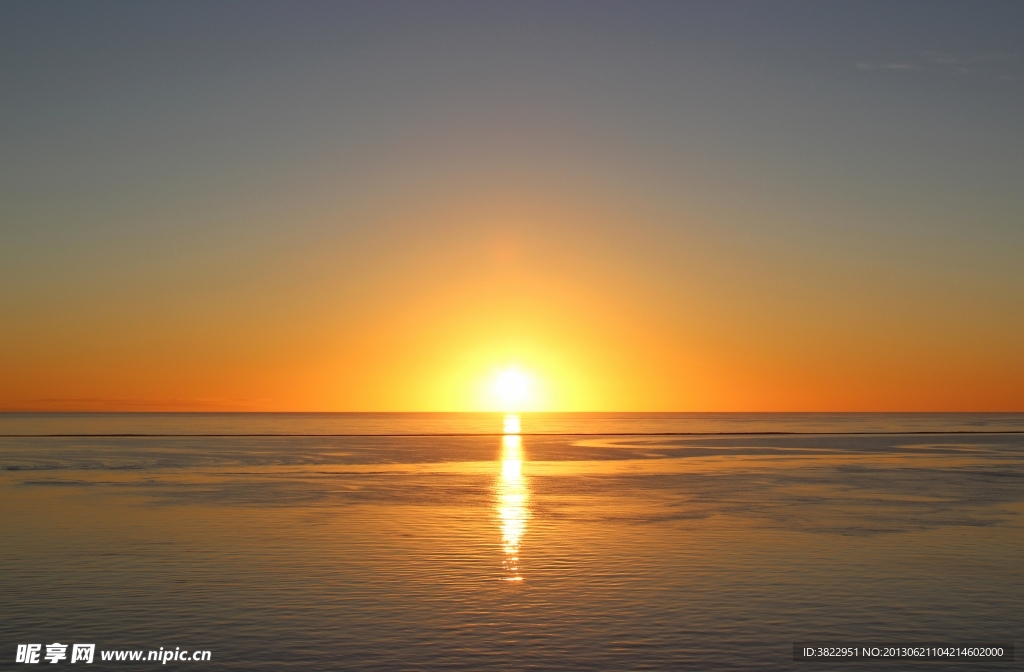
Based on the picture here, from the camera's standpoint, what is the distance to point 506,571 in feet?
Answer: 86.0

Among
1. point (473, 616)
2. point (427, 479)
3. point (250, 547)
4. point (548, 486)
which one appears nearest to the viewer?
point (473, 616)

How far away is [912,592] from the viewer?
23562mm

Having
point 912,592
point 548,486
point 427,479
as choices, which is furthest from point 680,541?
point 427,479

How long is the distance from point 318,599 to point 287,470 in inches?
1815

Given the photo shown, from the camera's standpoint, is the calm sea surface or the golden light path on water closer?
the calm sea surface

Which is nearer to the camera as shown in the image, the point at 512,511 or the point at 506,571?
the point at 506,571

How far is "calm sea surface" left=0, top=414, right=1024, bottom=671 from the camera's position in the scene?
1872 cm

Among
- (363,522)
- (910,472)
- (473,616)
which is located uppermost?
(910,472)

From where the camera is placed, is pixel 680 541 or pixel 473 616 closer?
pixel 473 616

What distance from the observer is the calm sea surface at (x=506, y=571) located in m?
18.7

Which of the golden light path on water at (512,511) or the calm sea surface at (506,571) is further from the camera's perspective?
the golden light path on water at (512,511)

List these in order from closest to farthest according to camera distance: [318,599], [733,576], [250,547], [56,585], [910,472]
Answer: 1. [318,599]
2. [56,585]
3. [733,576]
4. [250,547]
5. [910,472]

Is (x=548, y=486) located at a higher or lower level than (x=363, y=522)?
higher

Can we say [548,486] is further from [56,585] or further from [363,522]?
[56,585]
